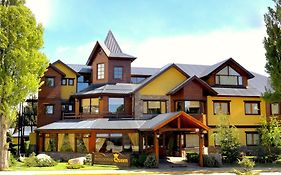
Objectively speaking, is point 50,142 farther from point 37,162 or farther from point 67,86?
point 67,86

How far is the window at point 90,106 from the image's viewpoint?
35625 millimetres

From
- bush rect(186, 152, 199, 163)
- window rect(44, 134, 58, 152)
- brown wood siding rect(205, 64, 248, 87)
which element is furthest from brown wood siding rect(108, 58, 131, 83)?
bush rect(186, 152, 199, 163)

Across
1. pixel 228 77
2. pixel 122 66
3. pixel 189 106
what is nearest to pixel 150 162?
pixel 189 106

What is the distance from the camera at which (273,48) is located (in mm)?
27234

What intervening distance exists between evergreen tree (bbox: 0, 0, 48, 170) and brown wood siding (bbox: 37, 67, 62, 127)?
12435 mm

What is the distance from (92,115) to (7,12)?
532 inches

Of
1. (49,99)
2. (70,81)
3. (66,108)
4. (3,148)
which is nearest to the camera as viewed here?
(3,148)

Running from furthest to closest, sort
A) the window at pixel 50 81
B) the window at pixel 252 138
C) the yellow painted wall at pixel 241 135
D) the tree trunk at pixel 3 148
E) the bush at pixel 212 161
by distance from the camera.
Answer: the window at pixel 50 81 < the window at pixel 252 138 < the yellow painted wall at pixel 241 135 < the bush at pixel 212 161 < the tree trunk at pixel 3 148

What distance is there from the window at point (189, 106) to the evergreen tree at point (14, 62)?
14.6m

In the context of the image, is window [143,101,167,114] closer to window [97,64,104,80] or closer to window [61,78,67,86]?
window [97,64,104,80]

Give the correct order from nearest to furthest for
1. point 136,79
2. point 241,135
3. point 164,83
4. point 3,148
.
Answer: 1. point 3,148
2. point 164,83
3. point 241,135
4. point 136,79

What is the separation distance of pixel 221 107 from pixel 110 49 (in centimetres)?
1338

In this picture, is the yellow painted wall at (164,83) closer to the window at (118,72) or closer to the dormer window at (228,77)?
the window at (118,72)

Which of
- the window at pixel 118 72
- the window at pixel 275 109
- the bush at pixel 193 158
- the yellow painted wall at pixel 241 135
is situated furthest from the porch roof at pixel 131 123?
the window at pixel 275 109
